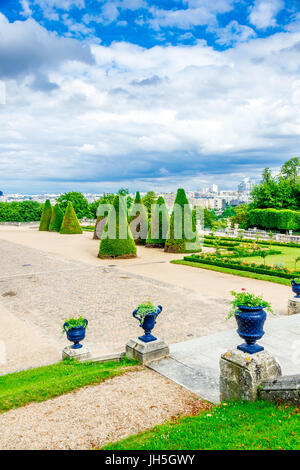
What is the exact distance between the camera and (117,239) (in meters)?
27.8

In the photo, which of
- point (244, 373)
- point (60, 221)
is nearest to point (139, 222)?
point (60, 221)

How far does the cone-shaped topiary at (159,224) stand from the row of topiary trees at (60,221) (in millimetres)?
18126

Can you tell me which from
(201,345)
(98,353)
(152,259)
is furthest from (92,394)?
(152,259)

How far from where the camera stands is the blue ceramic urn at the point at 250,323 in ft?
18.3

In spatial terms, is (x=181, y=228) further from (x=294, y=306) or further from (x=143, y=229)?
(x=294, y=306)

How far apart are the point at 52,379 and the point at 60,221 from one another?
47074 millimetres

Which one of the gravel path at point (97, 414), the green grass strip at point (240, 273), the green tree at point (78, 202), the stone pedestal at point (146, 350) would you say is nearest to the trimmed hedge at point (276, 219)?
the green grass strip at point (240, 273)

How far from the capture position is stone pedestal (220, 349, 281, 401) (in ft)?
18.2

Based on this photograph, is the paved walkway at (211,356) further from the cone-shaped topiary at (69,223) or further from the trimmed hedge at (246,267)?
the cone-shaped topiary at (69,223)

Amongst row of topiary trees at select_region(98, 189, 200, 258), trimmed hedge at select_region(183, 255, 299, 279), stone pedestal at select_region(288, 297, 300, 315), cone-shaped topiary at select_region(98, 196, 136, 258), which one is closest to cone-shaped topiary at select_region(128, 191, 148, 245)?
row of topiary trees at select_region(98, 189, 200, 258)

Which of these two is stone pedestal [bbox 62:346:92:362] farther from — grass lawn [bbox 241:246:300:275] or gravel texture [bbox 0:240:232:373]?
grass lawn [bbox 241:246:300:275]

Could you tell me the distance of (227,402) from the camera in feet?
19.1

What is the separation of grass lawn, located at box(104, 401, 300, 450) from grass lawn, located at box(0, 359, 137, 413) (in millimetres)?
2309
